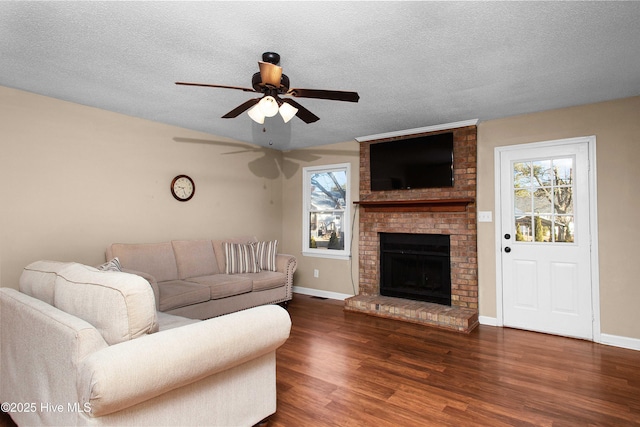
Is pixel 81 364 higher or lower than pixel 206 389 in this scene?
higher

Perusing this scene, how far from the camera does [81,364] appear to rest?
137 cm

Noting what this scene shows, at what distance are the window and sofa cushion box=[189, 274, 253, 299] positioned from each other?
67.5 inches

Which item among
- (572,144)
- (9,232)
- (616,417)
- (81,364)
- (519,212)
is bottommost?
(616,417)

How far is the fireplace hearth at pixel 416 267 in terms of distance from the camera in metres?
4.49

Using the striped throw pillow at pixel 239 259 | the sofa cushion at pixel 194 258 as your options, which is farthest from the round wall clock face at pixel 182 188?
the striped throw pillow at pixel 239 259

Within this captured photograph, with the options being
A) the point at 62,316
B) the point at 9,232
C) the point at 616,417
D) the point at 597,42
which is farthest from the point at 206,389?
the point at 597,42

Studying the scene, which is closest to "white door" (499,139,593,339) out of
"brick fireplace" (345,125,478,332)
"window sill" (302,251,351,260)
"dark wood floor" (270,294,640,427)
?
"dark wood floor" (270,294,640,427)

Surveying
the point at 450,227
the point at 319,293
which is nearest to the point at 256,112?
the point at 450,227

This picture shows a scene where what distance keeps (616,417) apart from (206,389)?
247 centimetres

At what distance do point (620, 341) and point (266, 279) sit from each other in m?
3.79

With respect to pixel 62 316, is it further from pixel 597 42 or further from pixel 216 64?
pixel 597 42

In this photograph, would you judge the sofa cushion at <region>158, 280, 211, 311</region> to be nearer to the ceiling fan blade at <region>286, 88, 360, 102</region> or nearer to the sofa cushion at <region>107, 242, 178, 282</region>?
the sofa cushion at <region>107, 242, 178, 282</region>

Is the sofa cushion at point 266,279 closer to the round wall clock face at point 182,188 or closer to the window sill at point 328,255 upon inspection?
the window sill at point 328,255

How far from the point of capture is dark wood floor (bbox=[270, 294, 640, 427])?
7.13 ft
